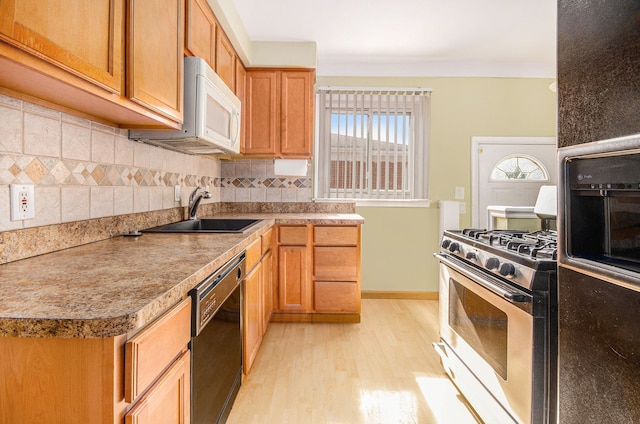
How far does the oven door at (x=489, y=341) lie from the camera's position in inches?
52.3

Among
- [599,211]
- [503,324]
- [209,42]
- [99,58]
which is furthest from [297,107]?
[599,211]

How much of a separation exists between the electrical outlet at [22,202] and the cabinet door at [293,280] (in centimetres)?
176

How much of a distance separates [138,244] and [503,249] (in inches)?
60.0

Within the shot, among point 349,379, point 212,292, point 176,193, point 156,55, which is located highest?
point 156,55

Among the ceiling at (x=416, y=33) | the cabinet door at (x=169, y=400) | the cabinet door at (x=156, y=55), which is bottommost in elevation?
the cabinet door at (x=169, y=400)

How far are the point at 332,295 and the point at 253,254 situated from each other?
1.07m

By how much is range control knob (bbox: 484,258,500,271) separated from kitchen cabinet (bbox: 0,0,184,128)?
5.02ft

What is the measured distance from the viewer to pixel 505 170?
142 inches

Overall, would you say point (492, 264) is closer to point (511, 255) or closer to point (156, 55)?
point (511, 255)

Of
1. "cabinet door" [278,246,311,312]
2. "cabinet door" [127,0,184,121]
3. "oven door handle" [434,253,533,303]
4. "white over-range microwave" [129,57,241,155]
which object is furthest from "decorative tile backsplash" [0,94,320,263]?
"oven door handle" [434,253,533,303]

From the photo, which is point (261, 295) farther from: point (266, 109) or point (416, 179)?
point (416, 179)

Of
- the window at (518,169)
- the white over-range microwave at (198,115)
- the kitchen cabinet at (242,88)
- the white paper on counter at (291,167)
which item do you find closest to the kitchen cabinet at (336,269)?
the white paper on counter at (291,167)

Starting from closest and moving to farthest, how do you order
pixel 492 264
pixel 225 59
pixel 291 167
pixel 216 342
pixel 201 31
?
pixel 216 342
pixel 492 264
pixel 201 31
pixel 225 59
pixel 291 167

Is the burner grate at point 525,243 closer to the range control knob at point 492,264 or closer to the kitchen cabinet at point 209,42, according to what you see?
the range control knob at point 492,264
